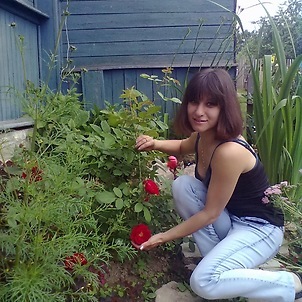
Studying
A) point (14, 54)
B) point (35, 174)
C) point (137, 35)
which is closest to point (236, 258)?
point (35, 174)

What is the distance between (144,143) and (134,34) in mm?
2630

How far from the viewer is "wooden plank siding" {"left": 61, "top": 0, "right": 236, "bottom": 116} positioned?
14.1ft

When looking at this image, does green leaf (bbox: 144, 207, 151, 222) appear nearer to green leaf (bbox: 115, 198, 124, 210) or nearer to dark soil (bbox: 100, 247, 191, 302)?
green leaf (bbox: 115, 198, 124, 210)

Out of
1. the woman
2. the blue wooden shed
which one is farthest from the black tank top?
the blue wooden shed

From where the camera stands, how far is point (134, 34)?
170 inches

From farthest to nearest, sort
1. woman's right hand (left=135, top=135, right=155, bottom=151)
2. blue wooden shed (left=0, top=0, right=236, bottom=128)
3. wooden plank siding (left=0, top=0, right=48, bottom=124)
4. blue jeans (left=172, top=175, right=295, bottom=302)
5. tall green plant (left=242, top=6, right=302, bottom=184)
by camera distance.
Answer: blue wooden shed (left=0, top=0, right=236, bottom=128), wooden plank siding (left=0, top=0, right=48, bottom=124), tall green plant (left=242, top=6, right=302, bottom=184), woman's right hand (left=135, top=135, right=155, bottom=151), blue jeans (left=172, top=175, right=295, bottom=302)

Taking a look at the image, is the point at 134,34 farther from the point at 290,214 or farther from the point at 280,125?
the point at 290,214

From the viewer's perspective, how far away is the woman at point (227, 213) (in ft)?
5.66

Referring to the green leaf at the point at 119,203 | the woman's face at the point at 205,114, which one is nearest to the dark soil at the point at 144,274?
the green leaf at the point at 119,203

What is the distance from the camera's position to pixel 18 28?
302 centimetres

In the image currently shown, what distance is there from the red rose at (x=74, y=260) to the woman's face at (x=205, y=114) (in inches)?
29.1

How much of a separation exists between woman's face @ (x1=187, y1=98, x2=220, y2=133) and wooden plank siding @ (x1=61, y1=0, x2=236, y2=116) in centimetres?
247

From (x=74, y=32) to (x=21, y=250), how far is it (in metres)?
3.33

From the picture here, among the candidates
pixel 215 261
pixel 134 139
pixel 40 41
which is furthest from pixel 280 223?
pixel 40 41
